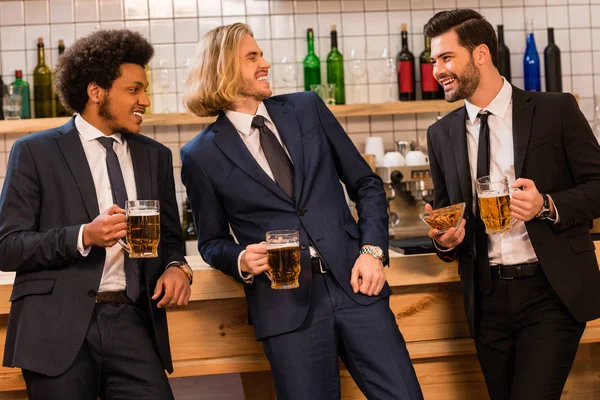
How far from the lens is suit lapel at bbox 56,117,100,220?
2.23 meters

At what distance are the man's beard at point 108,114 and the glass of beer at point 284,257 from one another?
64 centimetres

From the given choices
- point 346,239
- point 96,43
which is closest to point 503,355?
point 346,239

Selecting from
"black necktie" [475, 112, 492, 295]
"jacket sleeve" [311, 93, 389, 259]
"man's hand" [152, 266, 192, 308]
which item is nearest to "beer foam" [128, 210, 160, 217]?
"man's hand" [152, 266, 192, 308]

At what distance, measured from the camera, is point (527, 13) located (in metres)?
4.98

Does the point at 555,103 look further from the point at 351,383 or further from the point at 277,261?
the point at 351,383

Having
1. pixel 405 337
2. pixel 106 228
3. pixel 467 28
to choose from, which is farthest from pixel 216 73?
pixel 405 337

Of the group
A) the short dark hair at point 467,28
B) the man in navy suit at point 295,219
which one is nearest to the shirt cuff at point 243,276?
the man in navy suit at point 295,219

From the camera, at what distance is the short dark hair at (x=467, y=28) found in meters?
2.62

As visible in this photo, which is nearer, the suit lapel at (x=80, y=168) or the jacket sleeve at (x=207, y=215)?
the suit lapel at (x=80, y=168)

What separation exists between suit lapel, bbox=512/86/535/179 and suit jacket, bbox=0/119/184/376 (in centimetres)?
116

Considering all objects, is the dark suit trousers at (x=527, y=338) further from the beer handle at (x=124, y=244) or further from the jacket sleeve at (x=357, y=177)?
the beer handle at (x=124, y=244)

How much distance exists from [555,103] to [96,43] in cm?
→ 145

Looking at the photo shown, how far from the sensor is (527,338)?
7.88 feet

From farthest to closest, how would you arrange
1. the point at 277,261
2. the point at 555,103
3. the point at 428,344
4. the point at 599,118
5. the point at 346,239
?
the point at 599,118, the point at 428,344, the point at 555,103, the point at 346,239, the point at 277,261
